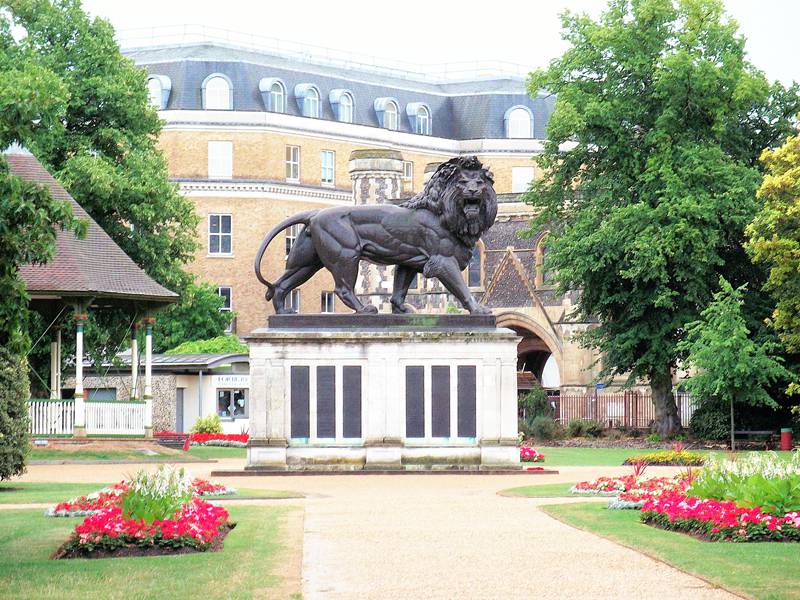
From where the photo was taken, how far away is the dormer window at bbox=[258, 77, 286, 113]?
94938 millimetres

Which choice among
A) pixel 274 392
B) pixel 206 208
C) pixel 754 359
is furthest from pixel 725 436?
pixel 206 208

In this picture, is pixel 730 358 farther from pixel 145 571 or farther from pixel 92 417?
pixel 145 571

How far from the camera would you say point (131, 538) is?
17000mm

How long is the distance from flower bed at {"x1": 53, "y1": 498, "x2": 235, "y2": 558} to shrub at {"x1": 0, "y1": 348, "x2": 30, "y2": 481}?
9.56 meters

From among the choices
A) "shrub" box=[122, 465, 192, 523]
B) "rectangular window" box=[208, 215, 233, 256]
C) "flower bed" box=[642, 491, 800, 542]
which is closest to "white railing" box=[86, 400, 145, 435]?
"shrub" box=[122, 465, 192, 523]

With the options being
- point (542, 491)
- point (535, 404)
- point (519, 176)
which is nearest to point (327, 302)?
point (519, 176)

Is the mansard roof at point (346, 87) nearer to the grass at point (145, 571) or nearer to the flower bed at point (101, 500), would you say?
the flower bed at point (101, 500)

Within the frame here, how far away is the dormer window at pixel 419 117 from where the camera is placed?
10275 cm

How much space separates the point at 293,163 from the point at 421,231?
210ft

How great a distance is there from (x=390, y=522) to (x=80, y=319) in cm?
2262

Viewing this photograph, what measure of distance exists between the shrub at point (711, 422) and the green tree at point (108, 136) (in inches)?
674

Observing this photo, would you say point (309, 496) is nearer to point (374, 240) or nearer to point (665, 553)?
point (374, 240)

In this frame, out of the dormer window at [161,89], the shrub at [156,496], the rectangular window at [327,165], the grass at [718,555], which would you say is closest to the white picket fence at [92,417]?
the grass at [718,555]

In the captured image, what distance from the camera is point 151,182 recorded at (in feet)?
168
